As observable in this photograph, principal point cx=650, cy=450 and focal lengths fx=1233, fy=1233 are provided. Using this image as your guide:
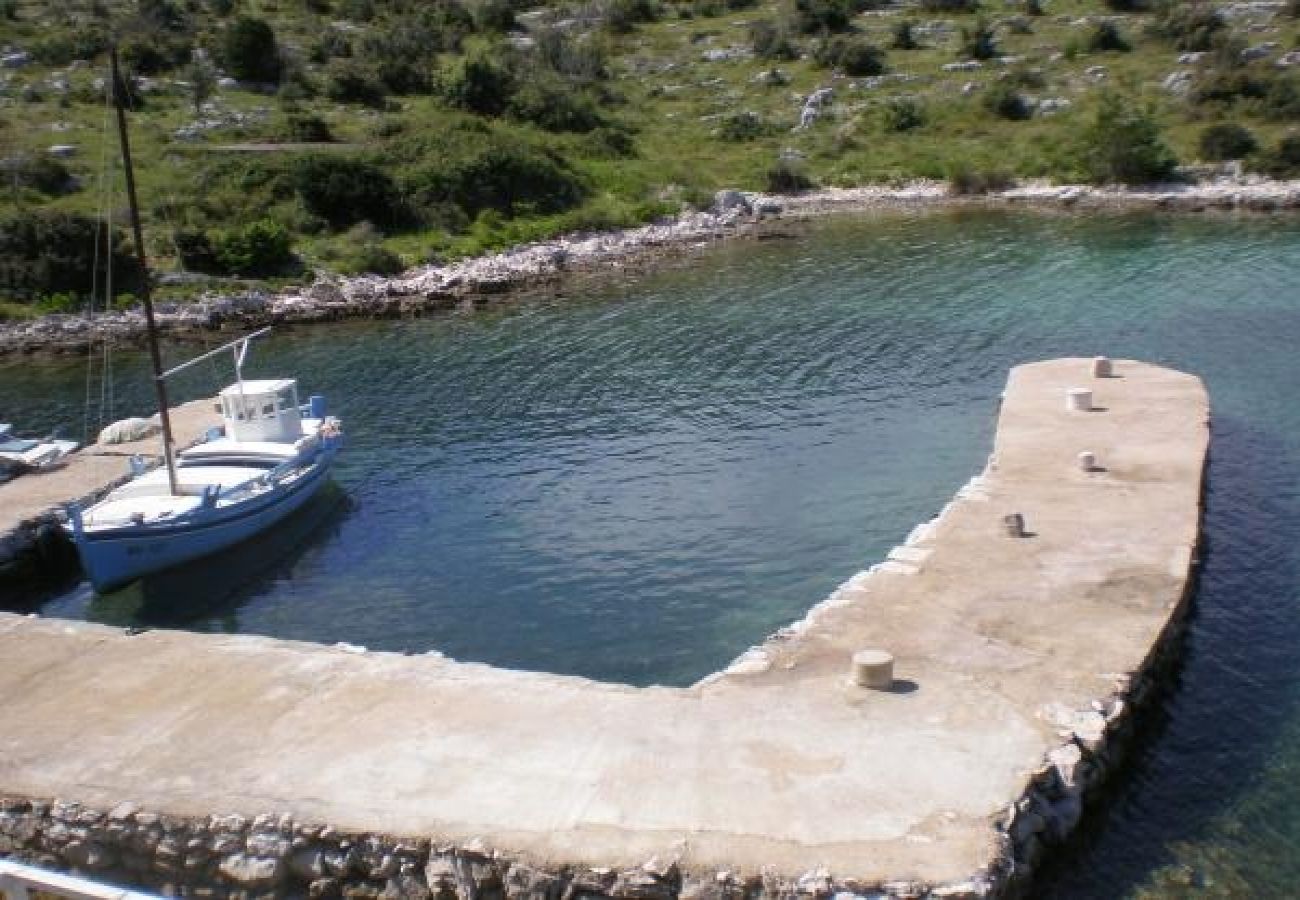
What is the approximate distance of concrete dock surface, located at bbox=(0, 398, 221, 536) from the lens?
33.5 metres

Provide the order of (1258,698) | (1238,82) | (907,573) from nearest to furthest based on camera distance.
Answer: (1258,698) → (907,573) → (1238,82)

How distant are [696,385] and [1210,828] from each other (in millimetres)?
28169

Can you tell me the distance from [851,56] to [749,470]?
76.1 meters

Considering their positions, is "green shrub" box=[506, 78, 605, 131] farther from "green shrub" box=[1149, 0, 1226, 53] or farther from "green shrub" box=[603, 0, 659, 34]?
"green shrub" box=[1149, 0, 1226, 53]

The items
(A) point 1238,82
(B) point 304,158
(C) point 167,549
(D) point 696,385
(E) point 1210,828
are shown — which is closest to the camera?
(E) point 1210,828

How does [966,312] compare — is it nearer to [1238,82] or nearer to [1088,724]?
[1088,724]

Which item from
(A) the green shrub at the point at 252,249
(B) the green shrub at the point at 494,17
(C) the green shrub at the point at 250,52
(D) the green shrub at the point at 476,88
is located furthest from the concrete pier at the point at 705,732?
(B) the green shrub at the point at 494,17

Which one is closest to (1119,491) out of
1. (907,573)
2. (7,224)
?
(907,573)

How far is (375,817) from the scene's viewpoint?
1675 cm

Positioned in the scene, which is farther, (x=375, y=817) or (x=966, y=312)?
(x=966, y=312)

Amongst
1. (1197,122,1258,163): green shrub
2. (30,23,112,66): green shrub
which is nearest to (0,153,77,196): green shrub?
(30,23,112,66): green shrub

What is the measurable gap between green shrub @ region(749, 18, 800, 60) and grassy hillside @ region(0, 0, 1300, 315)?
0.23 meters

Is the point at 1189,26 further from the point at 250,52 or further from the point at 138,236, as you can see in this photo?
the point at 138,236

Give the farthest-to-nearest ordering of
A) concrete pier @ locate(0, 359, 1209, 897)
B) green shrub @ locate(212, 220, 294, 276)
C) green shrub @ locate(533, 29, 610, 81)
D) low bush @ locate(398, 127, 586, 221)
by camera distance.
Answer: green shrub @ locate(533, 29, 610, 81), low bush @ locate(398, 127, 586, 221), green shrub @ locate(212, 220, 294, 276), concrete pier @ locate(0, 359, 1209, 897)
